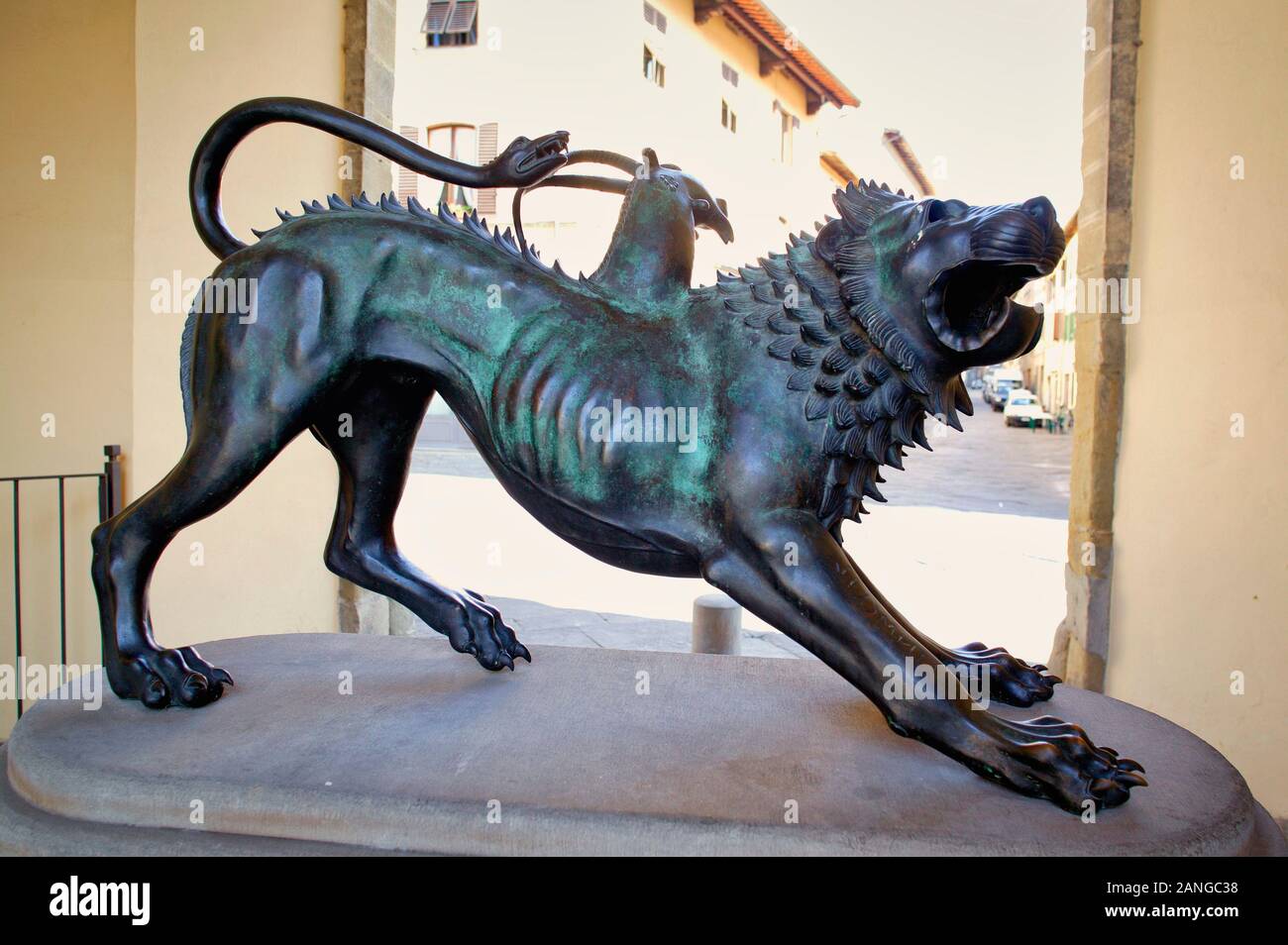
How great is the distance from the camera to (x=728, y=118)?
16.8 metres

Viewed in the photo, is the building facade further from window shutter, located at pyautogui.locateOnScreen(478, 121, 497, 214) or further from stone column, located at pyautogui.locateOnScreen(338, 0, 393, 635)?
stone column, located at pyautogui.locateOnScreen(338, 0, 393, 635)

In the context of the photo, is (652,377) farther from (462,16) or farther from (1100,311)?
(462,16)

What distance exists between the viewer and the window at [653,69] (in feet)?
45.3

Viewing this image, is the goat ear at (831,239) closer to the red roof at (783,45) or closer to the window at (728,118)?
the red roof at (783,45)

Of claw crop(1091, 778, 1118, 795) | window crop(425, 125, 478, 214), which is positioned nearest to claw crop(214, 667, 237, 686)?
claw crop(1091, 778, 1118, 795)

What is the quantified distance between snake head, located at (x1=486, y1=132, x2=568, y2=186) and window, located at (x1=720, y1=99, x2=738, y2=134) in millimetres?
15760

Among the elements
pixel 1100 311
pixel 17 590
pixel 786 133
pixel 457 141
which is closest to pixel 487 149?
pixel 457 141

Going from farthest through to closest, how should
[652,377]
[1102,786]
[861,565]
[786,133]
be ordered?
[786,133]
[861,565]
[652,377]
[1102,786]

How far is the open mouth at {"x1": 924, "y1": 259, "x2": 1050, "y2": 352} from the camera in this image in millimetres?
1413

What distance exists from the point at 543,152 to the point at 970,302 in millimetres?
805

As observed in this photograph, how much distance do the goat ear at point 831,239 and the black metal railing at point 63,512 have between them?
10.8ft
